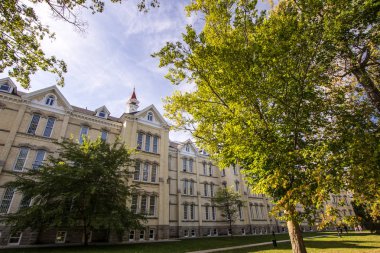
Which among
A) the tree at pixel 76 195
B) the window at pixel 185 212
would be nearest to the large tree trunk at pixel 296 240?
the tree at pixel 76 195

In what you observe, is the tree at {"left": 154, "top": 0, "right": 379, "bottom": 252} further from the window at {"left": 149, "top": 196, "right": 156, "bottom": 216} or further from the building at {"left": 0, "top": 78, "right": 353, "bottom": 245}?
the window at {"left": 149, "top": 196, "right": 156, "bottom": 216}

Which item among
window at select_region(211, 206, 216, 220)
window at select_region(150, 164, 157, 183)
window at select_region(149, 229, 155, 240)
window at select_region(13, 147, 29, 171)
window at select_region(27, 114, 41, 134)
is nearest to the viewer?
window at select_region(13, 147, 29, 171)

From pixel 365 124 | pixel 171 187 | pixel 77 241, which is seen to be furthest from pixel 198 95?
pixel 171 187

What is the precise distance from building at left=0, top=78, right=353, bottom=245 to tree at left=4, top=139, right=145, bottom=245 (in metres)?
1.82

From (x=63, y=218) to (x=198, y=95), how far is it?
1391 centimetres

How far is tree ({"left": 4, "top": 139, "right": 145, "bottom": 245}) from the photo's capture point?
15.3 meters

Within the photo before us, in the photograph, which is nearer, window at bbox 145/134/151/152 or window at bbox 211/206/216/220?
window at bbox 145/134/151/152

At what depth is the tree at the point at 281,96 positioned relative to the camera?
6934 millimetres

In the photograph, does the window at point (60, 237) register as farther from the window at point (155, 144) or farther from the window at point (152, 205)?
the window at point (155, 144)

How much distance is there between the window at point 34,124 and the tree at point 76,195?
654cm

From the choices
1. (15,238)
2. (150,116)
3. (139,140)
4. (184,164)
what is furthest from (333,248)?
(15,238)

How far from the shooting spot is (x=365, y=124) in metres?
7.35

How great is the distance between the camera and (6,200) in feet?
61.3

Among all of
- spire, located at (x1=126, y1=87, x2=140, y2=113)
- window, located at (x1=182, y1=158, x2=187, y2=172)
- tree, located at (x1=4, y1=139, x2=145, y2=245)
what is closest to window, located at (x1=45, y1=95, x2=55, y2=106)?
tree, located at (x1=4, y1=139, x2=145, y2=245)
